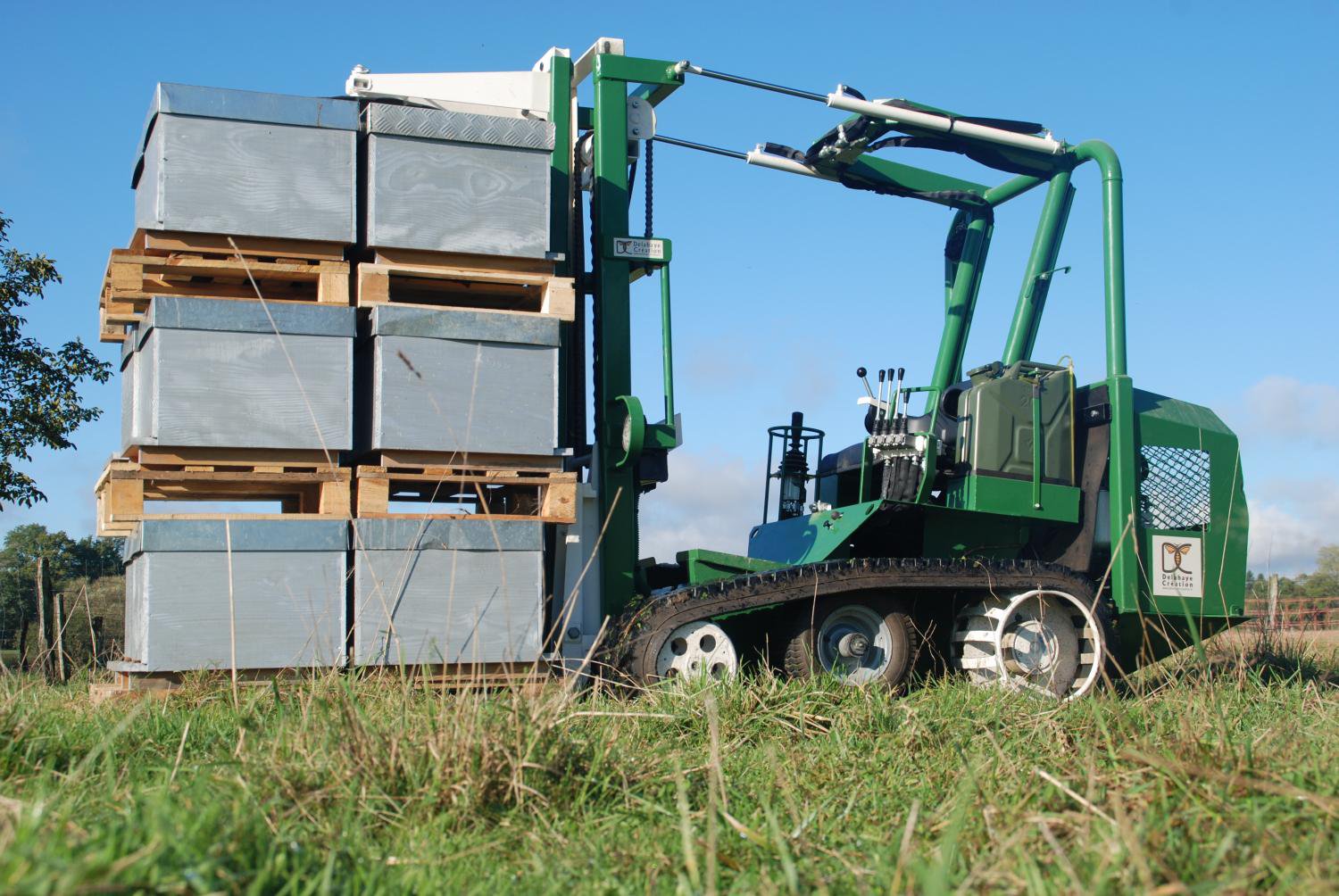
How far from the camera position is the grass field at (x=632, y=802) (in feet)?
9.31

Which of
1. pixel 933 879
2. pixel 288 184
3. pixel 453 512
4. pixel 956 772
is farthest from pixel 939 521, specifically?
pixel 933 879

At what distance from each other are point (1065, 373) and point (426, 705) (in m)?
5.98

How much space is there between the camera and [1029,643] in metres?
8.07

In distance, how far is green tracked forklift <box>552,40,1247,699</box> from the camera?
7641mm

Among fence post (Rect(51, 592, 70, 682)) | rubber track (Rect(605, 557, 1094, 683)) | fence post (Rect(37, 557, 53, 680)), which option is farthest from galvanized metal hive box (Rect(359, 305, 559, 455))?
fence post (Rect(37, 557, 53, 680))

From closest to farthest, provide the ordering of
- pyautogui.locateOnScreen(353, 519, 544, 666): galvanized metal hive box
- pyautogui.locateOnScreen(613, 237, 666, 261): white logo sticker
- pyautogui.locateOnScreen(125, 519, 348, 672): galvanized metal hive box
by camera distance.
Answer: pyautogui.locateOnScreen(125, 519, 348, 672): galvanized metal hive box
pyautogui.locateOnScreen(353, 519, 544, 666): galvanized metal hive box
pyautogui.locateOnScreen(613, 237, 666, 261): white logo sticker

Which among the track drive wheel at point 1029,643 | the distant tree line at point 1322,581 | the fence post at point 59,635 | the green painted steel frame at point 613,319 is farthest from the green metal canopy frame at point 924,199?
the distant tree line at point 1322,581

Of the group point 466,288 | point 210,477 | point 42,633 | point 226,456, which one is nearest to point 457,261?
point 466,288

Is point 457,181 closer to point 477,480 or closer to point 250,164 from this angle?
point 250,164

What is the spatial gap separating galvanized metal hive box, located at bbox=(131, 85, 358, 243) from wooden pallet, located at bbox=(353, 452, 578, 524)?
4.16 feet

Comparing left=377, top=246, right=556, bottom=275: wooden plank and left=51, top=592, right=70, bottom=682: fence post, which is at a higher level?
left=377, top=246, right=556, bottom=275: wooden plank

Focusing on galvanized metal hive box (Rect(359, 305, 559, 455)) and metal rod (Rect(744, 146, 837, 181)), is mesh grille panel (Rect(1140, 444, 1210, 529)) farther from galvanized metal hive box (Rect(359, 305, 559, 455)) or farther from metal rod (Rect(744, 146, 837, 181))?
galvanized metal hive box (Rect(359, 305, 559, 455))

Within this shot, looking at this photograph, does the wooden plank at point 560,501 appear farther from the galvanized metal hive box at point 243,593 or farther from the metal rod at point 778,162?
the metal rod at point 778,162

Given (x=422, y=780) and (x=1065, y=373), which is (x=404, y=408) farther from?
(x=1065, y=373)
